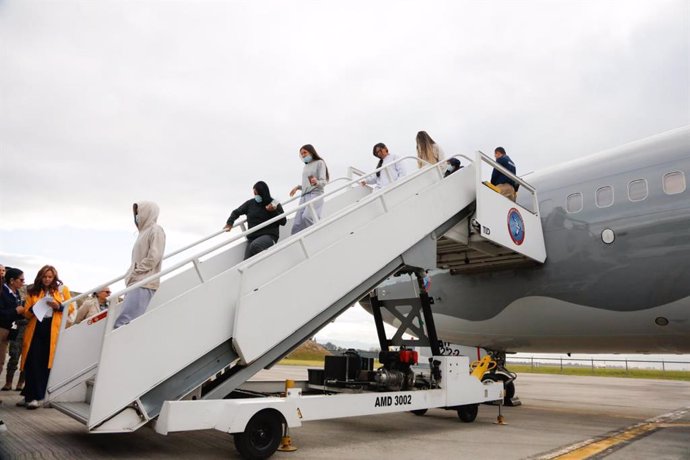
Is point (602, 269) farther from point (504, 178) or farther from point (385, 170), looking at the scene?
point (385, 170)

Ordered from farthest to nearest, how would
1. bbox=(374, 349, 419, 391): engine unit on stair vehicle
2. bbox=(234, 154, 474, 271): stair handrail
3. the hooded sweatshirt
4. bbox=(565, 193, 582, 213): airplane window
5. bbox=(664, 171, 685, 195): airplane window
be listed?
bbox=(565, 193, 582, 213): airplane window
bbox=(664, 171, 685, 195): airplane window
bbox=(374, 349, 419, 391): engine unit on stair vehicle
the hooded sweatshirt
bbox=(234, 154, 474, 271): stair handrail

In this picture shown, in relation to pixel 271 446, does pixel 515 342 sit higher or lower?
higher

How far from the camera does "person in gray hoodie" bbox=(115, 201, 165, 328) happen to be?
4938 mm

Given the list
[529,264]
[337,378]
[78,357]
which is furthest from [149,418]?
[529,264]

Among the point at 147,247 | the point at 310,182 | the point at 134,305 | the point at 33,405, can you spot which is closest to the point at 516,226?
the point at 310,182

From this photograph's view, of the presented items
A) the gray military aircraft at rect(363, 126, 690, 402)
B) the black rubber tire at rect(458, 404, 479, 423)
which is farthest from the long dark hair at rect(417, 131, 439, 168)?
the black rubber tire at rect(458, 404, 479, 423)

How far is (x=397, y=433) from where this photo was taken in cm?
643

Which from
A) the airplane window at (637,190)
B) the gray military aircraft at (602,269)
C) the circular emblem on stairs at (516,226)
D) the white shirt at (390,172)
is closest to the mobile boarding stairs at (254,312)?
the circular emblem on stairs at (516,226)

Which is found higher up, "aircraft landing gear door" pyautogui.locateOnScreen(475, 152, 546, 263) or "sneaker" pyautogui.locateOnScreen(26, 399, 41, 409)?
"aircraft landing gear door" pyautogui.locateOnScreen(475, 152, 546, 263)

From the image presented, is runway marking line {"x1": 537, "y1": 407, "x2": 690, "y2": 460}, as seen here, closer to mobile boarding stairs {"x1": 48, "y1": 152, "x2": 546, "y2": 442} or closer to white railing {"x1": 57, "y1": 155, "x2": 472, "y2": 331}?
mobile boarding stairs {"x1": 48, "y1": 152, "x2": 546, "y2": 442}

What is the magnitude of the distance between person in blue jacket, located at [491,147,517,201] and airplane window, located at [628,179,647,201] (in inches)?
65.7

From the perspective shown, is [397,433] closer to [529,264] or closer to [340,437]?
[340,437]

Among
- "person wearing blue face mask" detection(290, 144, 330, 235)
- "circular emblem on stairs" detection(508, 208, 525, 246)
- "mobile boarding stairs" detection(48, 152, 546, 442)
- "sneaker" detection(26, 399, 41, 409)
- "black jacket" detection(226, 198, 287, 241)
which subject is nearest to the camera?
"mobile boarding stairs" detection(48, 152, 546, 442)

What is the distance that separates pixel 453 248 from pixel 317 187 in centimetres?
269
